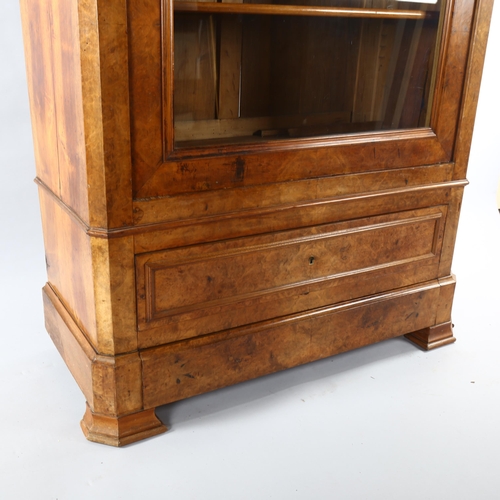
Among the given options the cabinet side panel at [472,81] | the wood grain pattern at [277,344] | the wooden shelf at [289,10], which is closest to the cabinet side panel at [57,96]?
the wooden shelf at [289,10]

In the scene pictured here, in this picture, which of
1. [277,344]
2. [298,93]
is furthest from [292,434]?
[298,93]

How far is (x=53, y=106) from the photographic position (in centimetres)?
176

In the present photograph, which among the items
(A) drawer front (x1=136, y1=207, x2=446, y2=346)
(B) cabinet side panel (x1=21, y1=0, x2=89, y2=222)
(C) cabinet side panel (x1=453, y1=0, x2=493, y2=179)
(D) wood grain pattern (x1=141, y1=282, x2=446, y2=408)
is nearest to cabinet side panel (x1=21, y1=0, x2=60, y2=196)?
(B) cabinet side panel (x1=21, y1=0, x2=89, y2=222)

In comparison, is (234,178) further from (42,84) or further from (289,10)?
(42,84)

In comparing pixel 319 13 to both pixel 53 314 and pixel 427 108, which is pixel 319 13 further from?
pixel 53 314

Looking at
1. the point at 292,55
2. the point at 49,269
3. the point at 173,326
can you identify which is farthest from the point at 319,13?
the point at 49,269

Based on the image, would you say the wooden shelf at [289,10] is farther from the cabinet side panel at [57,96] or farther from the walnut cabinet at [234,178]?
the cabinet side panel at [57,96]

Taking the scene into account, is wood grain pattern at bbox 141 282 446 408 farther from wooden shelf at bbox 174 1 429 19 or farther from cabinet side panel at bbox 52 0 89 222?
wooden shelf at bbox 174 1 429 19

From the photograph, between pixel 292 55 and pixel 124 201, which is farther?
pixel 292 55

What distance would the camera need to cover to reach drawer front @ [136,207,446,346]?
5.75ft

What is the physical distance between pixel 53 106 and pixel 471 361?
1621 mm

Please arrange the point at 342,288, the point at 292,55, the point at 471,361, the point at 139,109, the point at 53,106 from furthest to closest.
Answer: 1. the point at 471,361
2. the point at 342,288
3. the point at 292,55
4. the point at 53,106
5. the point at 139,109

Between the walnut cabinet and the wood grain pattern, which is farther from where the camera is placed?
the wood grain pattern

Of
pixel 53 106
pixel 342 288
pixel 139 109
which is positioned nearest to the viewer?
pixel 139 109
